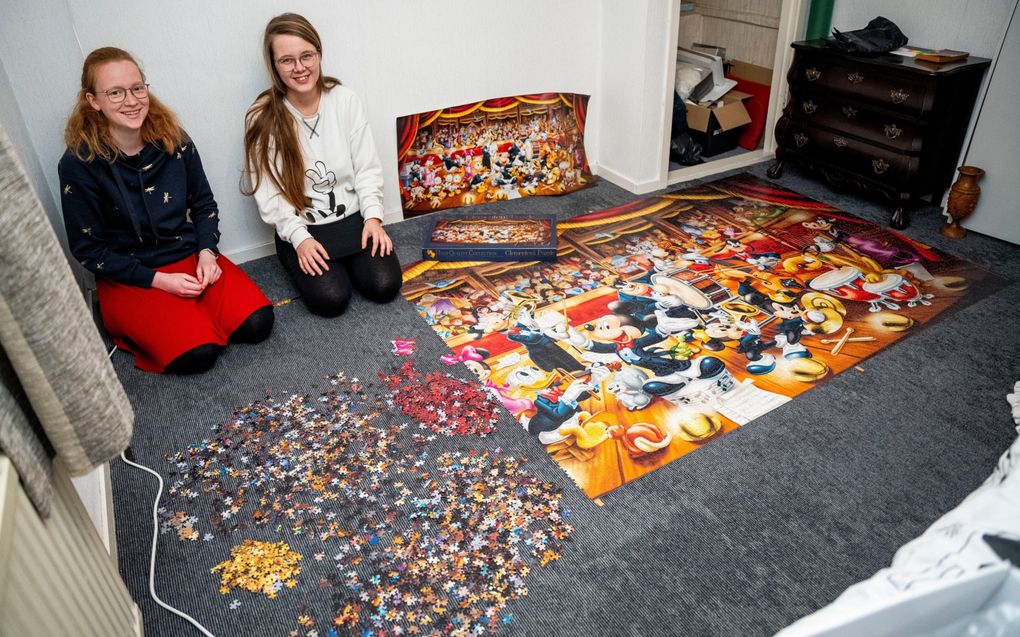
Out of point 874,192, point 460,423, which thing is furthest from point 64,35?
point 874,192

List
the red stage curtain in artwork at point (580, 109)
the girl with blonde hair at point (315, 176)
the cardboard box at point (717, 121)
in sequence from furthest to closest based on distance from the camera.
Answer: the cardboard box at point (717, 121) → the red stage curtain in artwork at point (580, 109) → the girl with blonde hair at point (315, 176)

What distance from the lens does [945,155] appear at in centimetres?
274

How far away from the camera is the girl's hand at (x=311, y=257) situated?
232 centimetres

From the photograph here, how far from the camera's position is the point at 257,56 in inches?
95.3

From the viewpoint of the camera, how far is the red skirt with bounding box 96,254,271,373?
2049 mm

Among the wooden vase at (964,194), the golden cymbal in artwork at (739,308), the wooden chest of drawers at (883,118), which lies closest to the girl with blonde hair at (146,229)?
the golden cymbal in artwork at (739,308)

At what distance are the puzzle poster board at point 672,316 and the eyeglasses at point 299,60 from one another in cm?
83

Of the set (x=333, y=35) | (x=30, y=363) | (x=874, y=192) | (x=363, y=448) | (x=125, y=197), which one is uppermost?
(x=333, y=35)

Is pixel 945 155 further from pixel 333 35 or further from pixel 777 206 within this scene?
pixel 333 35

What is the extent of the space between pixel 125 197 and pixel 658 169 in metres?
2.26

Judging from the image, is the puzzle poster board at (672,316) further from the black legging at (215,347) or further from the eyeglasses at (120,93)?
the eyeglasses at (120,93)

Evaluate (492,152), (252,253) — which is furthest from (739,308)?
(252,253)

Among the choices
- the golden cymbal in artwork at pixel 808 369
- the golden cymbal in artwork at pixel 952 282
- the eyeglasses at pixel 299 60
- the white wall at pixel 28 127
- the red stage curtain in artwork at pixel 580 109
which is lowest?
the golden cymbal in artwork at pixel 808 369

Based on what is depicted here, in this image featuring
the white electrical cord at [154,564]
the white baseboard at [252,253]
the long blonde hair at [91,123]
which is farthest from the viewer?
the white baseboard at [252,253]
